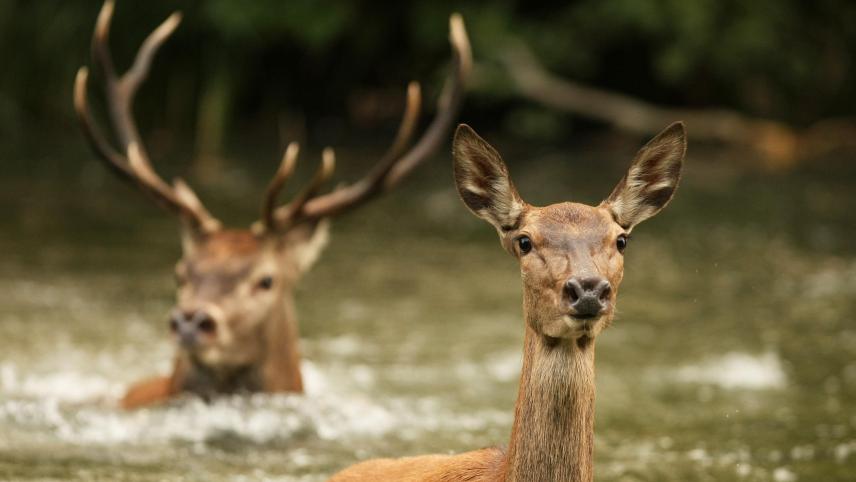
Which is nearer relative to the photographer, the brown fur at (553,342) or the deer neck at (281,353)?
the brown fur at (553,342)

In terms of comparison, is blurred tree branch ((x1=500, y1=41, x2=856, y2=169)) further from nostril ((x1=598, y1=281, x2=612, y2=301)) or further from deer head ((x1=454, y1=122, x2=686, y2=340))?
nostril ((x1=598, y1=281, x2=612, y2=301))

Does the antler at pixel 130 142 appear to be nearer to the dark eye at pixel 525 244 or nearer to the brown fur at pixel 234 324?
the brown fur at pixel 234 324

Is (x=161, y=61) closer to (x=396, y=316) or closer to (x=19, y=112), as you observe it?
(x=19, y=112)

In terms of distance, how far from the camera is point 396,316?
8.91 metres

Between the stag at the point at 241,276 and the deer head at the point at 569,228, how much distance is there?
2.34m

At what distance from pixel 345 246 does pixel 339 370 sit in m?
3.39

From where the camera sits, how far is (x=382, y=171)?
23.3ft

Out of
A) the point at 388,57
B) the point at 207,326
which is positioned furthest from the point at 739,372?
the point at 388,57

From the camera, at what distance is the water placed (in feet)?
19.7

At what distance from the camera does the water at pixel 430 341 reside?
600cm

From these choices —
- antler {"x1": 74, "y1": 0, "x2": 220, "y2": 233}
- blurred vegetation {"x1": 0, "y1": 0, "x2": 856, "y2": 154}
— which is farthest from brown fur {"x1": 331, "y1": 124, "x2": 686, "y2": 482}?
blurred vegetation {"x1": 0, "y1": 0, "x2": 856, "y2": 154}

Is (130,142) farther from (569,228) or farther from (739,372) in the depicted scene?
(569,228)

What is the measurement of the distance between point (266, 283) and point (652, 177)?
8.90ft

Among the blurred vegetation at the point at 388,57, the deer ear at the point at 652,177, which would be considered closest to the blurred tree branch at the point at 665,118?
the blurred vegetation at the point at 388,57
